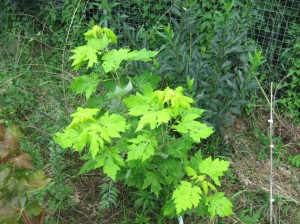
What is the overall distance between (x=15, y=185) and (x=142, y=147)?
0.75 meters

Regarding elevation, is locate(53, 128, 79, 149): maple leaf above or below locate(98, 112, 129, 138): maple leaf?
below

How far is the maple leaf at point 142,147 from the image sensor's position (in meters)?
2.47

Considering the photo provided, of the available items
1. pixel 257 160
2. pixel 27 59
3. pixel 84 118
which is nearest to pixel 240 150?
pixel 257 160

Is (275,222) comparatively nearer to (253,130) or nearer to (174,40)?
(253,130)

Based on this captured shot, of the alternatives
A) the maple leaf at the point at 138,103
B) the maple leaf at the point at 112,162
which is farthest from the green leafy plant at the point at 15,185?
the maple leaf at the point at 138,103

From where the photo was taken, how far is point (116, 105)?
2.83 metres

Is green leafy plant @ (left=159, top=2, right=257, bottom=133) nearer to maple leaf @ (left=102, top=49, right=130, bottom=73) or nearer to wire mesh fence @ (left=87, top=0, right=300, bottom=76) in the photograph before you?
wire mesh fence @ (left=87, top=0, right=300, bottom=76)

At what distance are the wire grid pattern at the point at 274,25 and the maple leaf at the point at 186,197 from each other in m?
2.36

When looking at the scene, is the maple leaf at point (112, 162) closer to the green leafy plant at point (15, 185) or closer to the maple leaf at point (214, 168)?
the green leafy plant at point (15, 185)

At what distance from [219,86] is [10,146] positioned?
1971 mm

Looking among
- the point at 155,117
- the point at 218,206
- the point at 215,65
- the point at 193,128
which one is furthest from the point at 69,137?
the point at 215,65

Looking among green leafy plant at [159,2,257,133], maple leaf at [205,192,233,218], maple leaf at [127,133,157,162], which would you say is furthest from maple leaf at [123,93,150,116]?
green leafy plant at [159,2,257,133]

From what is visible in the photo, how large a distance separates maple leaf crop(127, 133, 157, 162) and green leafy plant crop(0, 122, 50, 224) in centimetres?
51

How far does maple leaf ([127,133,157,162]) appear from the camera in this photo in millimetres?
2469
